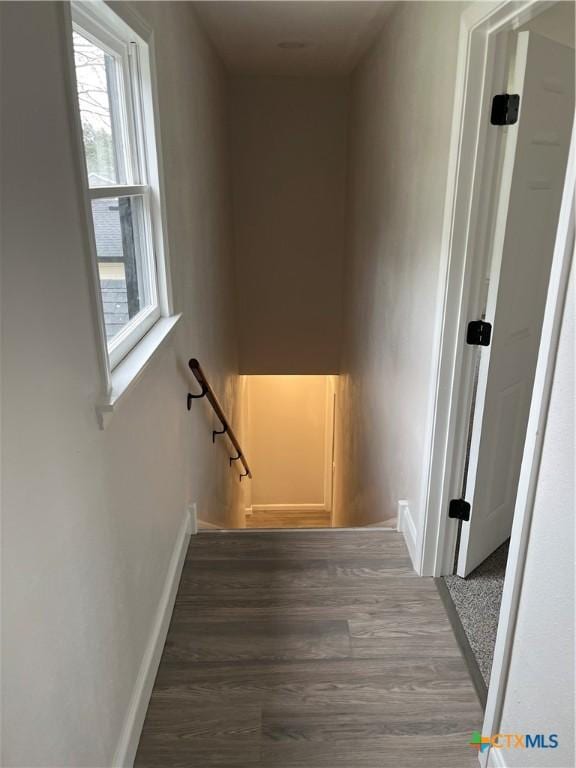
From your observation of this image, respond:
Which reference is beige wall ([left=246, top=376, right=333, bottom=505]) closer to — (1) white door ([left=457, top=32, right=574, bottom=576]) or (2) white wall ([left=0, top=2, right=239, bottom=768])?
(1) white door ([left=457, top=32, right=574, bottom=576])

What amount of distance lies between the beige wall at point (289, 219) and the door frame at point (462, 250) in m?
3.26

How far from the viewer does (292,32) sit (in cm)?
334

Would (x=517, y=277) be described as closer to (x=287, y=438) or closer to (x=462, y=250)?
(x=462, y=250)

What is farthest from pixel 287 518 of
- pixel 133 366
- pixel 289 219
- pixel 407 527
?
pixel 133 366

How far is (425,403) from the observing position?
2373 millimetres

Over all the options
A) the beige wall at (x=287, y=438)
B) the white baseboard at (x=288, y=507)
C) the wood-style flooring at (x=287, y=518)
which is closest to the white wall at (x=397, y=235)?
the beige wall at (x=287, y=438)

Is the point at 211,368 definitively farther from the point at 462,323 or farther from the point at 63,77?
the point at 63,77

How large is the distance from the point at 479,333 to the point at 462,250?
1.07 feet

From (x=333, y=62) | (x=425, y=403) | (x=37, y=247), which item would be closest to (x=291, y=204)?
(x=333, y=62)

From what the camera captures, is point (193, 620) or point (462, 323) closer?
point (462, 323)

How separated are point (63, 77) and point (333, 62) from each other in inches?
138

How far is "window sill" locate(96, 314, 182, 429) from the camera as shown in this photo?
1.44 m

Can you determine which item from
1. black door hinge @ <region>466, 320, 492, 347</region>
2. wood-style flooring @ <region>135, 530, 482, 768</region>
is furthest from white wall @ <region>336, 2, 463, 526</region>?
wood-style flooring @ <region>135, 530, 482, 768</region>

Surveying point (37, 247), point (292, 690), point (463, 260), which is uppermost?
point (37, 247)
